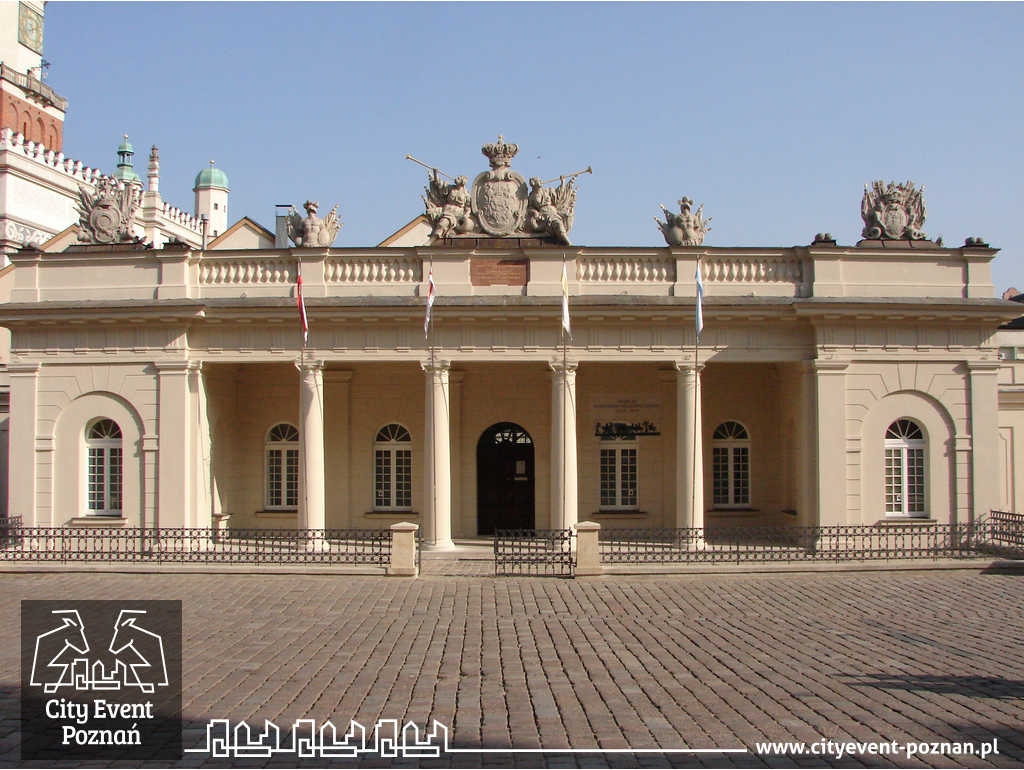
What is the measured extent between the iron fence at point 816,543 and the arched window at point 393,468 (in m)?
5.75

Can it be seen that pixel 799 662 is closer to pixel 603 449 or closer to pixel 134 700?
pixel 134 700

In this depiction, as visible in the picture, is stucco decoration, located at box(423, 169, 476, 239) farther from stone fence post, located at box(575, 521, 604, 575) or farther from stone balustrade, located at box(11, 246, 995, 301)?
stone fence post, located at box(575, 521, 604, 575)

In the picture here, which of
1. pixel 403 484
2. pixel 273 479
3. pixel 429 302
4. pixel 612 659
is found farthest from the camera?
pixel 273 479

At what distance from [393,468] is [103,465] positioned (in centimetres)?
748

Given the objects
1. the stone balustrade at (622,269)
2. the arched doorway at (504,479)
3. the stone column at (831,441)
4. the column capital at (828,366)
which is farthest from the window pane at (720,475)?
the stone balustrade at (622,269)

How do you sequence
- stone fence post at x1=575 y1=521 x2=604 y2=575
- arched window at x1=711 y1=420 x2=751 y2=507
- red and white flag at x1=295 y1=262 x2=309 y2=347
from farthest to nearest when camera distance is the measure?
arched window at x1=711 y1=420 x2=751 y2=507 < red and white flag at x1=295 y1=262 x2=309 y2=347 < stone fence post at x1=575 y1=521 x2=604 y2=575

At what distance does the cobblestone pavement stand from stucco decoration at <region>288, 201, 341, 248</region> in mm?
9042

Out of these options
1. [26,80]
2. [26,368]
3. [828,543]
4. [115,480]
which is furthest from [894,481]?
[26,80]

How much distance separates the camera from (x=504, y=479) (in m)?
27.0

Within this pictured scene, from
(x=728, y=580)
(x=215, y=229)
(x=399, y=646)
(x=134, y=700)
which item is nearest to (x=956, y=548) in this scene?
(x=728, y=580)

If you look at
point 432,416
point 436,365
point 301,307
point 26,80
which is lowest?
point 432,416

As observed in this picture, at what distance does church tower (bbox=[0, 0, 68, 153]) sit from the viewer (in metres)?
53.9

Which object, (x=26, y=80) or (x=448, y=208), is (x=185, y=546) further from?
(x=26, y=80)

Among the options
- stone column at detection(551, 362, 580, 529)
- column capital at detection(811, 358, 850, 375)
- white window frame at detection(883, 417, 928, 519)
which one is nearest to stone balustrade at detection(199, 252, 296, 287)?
stone column at detection(551, 362, 580, 529)
